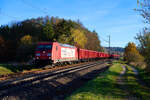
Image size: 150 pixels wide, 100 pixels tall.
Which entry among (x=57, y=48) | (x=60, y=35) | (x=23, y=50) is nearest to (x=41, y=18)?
(x=60, y=35)

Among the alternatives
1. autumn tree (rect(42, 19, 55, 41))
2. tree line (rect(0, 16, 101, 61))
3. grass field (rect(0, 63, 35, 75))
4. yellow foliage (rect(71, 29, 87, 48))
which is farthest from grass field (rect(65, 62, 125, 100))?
yellow foliage (rect(71, 29, 87, 48))

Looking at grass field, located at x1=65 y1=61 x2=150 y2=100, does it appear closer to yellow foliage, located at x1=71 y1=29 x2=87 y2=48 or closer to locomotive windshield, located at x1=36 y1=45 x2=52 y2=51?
locomotive windshield, located at x1=36 y1=45 x2=52 y2=51

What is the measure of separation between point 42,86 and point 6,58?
42.8 meters

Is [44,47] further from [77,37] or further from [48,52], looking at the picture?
[77,37]

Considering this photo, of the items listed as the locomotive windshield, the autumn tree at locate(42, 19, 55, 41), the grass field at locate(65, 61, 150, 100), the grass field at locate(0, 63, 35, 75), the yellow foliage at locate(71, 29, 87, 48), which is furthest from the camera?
the yellow foliage at locate(71, 29, 87, 48)

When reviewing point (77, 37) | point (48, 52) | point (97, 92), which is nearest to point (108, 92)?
point (97, 92)

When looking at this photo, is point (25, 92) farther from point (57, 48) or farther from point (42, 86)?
point (57, 48)

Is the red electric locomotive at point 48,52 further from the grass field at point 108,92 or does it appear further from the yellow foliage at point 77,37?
the yellow foliage at point 77,37

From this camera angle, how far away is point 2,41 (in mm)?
50938

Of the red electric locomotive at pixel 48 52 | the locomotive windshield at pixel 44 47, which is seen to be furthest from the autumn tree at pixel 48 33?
the locomotive windshield at pixel 44 47

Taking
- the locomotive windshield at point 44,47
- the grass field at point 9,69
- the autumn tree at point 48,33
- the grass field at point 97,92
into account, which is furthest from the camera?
the autumn tree at point 48,33

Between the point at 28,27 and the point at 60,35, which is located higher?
the point at 28,27

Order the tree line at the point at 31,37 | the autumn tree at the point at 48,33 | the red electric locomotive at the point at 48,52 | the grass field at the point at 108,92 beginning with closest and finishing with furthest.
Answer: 1. the grass field at the point at 108,92
2. the red electric locomotive at the point at 48,52
3. the tree line at the point at 31,37
4. the autumn tree at the point at 48,33

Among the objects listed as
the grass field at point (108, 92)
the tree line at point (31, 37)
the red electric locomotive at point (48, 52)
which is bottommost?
the grass field at point (108, 92)
